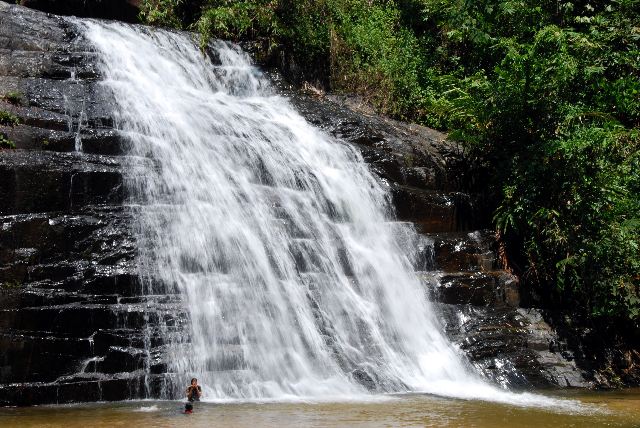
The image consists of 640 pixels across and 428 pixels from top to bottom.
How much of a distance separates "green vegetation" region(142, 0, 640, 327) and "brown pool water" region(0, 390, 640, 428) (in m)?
3.71

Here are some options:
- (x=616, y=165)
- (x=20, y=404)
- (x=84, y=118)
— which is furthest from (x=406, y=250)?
(x=20, y=404)

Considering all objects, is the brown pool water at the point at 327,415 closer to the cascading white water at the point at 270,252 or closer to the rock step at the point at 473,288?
the cascading white water at the point at 270,252

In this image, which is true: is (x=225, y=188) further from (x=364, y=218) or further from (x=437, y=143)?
(x=437, y=143)

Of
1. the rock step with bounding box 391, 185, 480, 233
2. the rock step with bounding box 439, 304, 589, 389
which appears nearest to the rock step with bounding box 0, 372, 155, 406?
the rock step with bounding box 439, 304, 589, 389

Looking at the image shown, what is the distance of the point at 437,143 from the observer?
1333cm

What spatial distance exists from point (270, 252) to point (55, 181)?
2926mm

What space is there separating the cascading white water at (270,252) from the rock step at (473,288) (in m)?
0.32

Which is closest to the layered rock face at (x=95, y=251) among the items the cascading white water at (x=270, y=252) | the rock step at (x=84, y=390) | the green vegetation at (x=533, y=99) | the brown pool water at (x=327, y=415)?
the rock step at (x=84, y=390)

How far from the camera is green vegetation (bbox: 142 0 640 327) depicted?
10430 millimetres

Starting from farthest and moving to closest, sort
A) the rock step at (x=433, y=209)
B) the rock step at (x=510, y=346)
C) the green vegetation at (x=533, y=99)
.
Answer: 1. the rock step at (x=433, y=209)
2. the green vegetation at (x=533, y=99)
3. the rock step at (x=510, y=346)

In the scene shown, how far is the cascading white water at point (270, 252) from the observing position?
304 inches

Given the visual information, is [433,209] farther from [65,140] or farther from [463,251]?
[65,140]

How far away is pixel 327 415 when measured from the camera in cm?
600

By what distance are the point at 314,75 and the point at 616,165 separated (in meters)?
7.74
